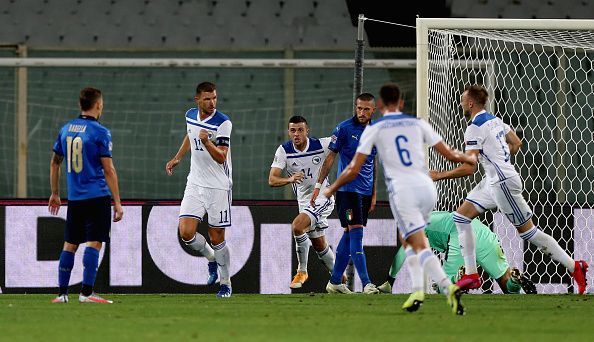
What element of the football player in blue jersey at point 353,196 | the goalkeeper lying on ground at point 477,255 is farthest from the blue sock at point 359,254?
the goalkeeper lying on ground at point 477,255

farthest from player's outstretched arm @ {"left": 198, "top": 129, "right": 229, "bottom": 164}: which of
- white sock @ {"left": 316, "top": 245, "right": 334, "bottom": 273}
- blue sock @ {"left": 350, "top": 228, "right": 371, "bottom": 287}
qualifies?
white sock @ {"left": 316, "top": 245, "right": 334, "bottom": 273}

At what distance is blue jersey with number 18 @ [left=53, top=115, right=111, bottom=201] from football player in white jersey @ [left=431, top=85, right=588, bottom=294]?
289 centimetres

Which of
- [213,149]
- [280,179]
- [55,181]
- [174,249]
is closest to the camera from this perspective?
[55,181]

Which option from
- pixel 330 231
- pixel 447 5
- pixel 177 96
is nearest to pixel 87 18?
pixel 177 96

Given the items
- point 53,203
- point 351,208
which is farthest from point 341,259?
point 53,203

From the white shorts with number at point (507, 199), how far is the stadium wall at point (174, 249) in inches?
67.3

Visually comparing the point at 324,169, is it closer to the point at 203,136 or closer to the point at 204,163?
the point at 204,163

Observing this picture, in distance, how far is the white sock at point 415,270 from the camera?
30.6 ft

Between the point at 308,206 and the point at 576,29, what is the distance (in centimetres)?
304

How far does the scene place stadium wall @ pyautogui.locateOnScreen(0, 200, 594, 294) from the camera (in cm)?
1305

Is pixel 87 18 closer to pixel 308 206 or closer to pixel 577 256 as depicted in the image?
pixel 308 206

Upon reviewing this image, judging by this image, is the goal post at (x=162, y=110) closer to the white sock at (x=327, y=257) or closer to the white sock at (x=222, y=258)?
the white sock at (x=327, y=257)

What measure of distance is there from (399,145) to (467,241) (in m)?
2.50

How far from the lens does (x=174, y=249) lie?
1317 cm
